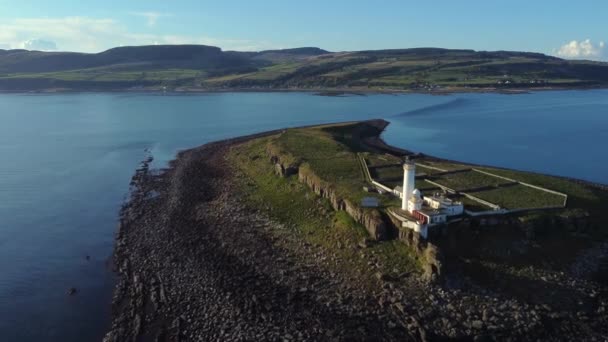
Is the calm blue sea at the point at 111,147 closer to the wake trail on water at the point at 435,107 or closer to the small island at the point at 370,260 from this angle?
the wake trail on water at the point at 435,107

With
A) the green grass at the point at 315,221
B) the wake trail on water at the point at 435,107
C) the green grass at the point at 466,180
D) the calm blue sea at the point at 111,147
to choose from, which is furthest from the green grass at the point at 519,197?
the wake trail on water at the point at 435,107

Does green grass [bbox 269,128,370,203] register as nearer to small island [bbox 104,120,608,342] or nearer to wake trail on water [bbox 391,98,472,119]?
small island [bbox 104,120,608,342]

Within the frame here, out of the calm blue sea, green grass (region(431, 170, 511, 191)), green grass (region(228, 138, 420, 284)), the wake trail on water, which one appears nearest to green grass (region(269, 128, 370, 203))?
green grass (region(228, 138, 420, 284))

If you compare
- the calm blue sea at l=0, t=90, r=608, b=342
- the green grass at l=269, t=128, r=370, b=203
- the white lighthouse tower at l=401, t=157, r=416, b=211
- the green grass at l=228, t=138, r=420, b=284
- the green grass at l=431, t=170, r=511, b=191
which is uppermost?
the white lighthouse tower at l=401, t=157, r=416, b=211

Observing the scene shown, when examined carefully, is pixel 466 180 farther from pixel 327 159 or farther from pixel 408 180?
pixel 327 159

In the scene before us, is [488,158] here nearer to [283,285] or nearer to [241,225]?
[241,225]

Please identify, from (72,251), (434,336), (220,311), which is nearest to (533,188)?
(434,336)
